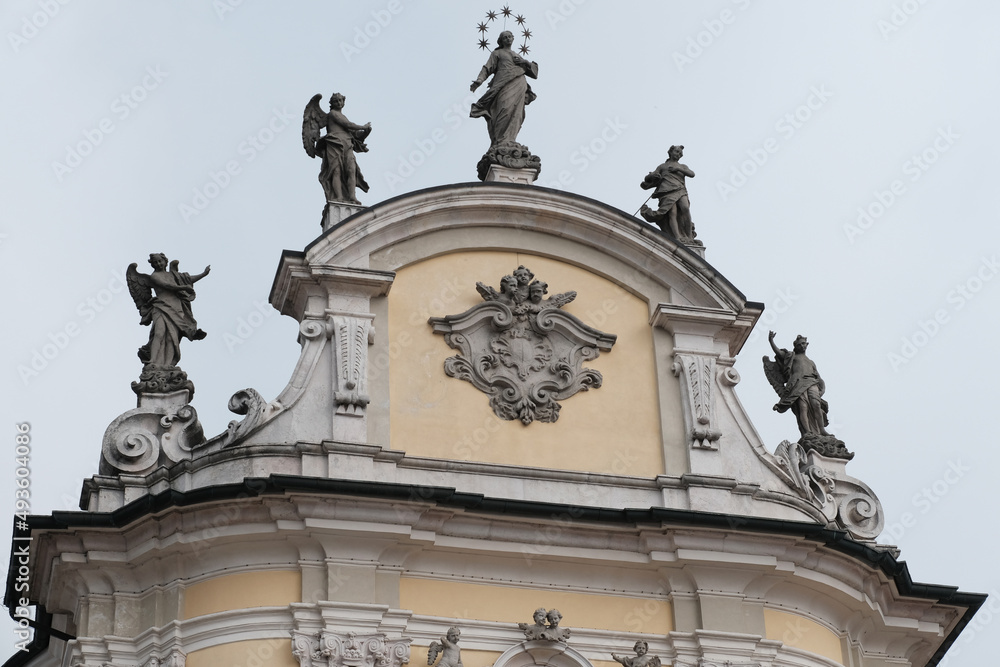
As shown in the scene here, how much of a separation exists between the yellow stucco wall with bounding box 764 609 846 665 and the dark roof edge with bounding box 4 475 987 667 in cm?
82

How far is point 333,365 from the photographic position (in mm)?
19297

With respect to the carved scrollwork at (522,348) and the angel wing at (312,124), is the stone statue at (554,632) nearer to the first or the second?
the carved scrollwork at (522,348)

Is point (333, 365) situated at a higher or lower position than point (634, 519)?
higher

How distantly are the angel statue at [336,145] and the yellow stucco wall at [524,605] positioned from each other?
4384 mm

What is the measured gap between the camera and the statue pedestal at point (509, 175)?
21109 millimetres

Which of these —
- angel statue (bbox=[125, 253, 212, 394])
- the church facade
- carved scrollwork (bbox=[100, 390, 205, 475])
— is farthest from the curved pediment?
carved scrollwork (bbox=[100, 390, 205, 475])

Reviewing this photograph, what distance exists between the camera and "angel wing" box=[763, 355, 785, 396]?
21094mm

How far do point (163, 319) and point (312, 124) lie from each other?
2827 mm

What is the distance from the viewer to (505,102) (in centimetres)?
2164

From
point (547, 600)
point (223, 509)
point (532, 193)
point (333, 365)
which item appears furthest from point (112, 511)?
point (532, 193)

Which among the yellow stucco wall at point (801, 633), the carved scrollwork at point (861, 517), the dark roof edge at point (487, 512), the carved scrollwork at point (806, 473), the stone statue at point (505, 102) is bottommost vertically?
the yellow stucco wall at point (801, 633)

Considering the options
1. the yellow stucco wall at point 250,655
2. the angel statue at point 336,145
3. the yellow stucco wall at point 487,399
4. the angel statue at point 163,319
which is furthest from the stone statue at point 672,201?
the yellow stucco wall at point 250,655

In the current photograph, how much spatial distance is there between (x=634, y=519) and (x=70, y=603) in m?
5.50

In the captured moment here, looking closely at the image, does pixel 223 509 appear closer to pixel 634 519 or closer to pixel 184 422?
pixel 184 422
